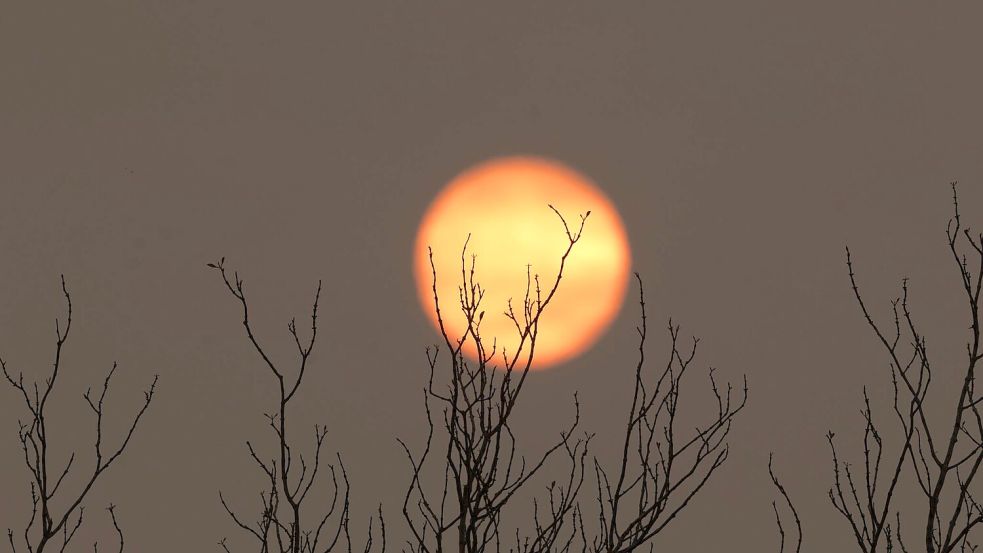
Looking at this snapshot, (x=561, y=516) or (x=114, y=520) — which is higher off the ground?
(x=114, y=520)

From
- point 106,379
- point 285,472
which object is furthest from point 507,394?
point 106,379

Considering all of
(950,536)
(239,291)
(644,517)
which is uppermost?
(239,291)

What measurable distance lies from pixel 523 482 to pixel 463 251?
1.39 metres

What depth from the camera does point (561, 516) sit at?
5.92 m

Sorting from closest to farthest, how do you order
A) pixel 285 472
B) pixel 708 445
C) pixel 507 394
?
pixel 285 472 → pixel 507 394 → pixel 708 445

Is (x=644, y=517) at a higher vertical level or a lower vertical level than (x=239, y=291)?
lower

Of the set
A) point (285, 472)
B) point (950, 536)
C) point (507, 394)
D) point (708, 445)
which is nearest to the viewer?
point (950, 536)

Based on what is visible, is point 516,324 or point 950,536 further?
point 516,324

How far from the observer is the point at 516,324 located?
6082mm

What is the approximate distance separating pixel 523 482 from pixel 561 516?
0.31 m

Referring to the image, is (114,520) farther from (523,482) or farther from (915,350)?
(915,350)

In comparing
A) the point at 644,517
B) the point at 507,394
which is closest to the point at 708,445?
the point at 644,517

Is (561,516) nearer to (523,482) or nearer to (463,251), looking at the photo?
(523,482)

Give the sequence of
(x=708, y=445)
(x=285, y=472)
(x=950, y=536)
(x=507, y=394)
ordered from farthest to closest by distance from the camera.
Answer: (x=708, y=445), (x=507, y=394), (x=285, y=472), (x=950, y=536)
